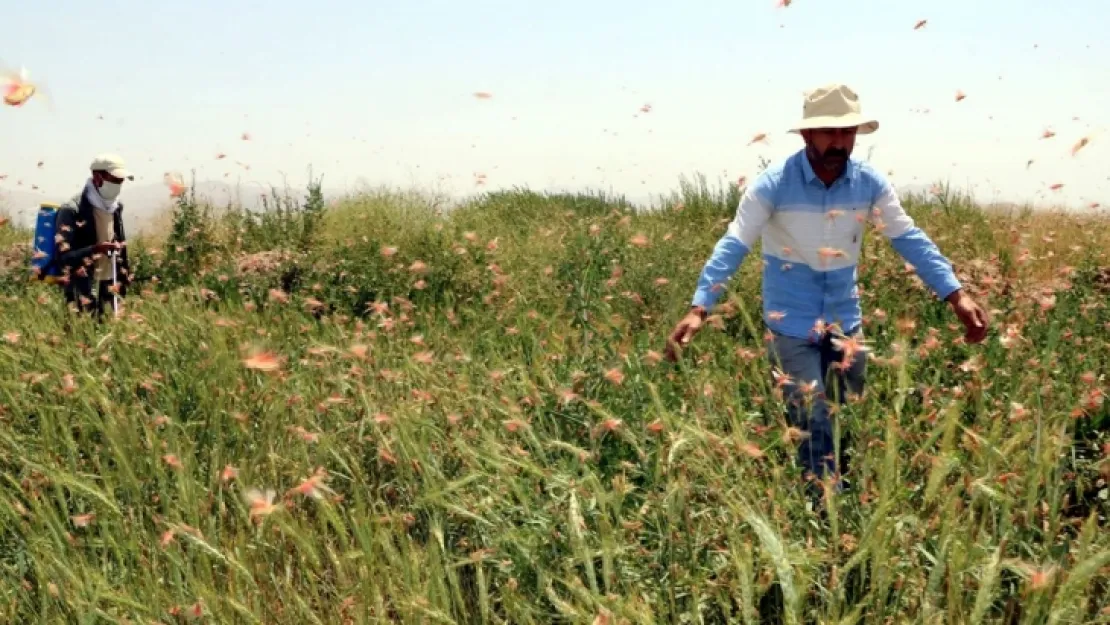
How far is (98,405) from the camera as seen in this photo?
3.70m

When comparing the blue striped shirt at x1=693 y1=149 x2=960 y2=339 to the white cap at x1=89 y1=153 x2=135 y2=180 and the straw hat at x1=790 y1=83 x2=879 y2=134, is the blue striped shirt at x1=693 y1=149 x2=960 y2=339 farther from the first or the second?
the white cap at x1=89 y1=153 x2=135 y2=180

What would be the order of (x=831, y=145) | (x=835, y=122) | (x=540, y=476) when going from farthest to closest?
(x=831, y=145) → (x=835, y=122) → (x=540, y=476)

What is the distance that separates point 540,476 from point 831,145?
1605 millimetres

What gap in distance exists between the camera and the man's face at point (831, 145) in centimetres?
319

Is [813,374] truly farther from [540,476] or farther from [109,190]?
[109,190]

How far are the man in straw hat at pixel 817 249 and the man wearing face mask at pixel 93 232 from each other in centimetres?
442

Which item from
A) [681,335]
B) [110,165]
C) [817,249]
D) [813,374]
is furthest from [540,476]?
[110,165]

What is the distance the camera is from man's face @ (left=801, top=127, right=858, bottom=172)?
3189mm

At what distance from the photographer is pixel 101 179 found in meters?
6.02

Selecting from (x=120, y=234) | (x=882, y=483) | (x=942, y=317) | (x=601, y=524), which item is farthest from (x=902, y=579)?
(x=120, y=234)

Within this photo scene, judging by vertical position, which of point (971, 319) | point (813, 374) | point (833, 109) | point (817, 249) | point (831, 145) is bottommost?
point (813, 374)

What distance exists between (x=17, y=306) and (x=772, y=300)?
5335 millimetres

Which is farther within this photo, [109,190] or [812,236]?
[109,190]

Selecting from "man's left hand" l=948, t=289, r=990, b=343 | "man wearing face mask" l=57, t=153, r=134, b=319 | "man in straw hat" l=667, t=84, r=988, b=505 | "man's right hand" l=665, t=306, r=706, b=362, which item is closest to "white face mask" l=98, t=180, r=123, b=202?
"man wearing face mask" l=57, t=153, r=134, b=319
